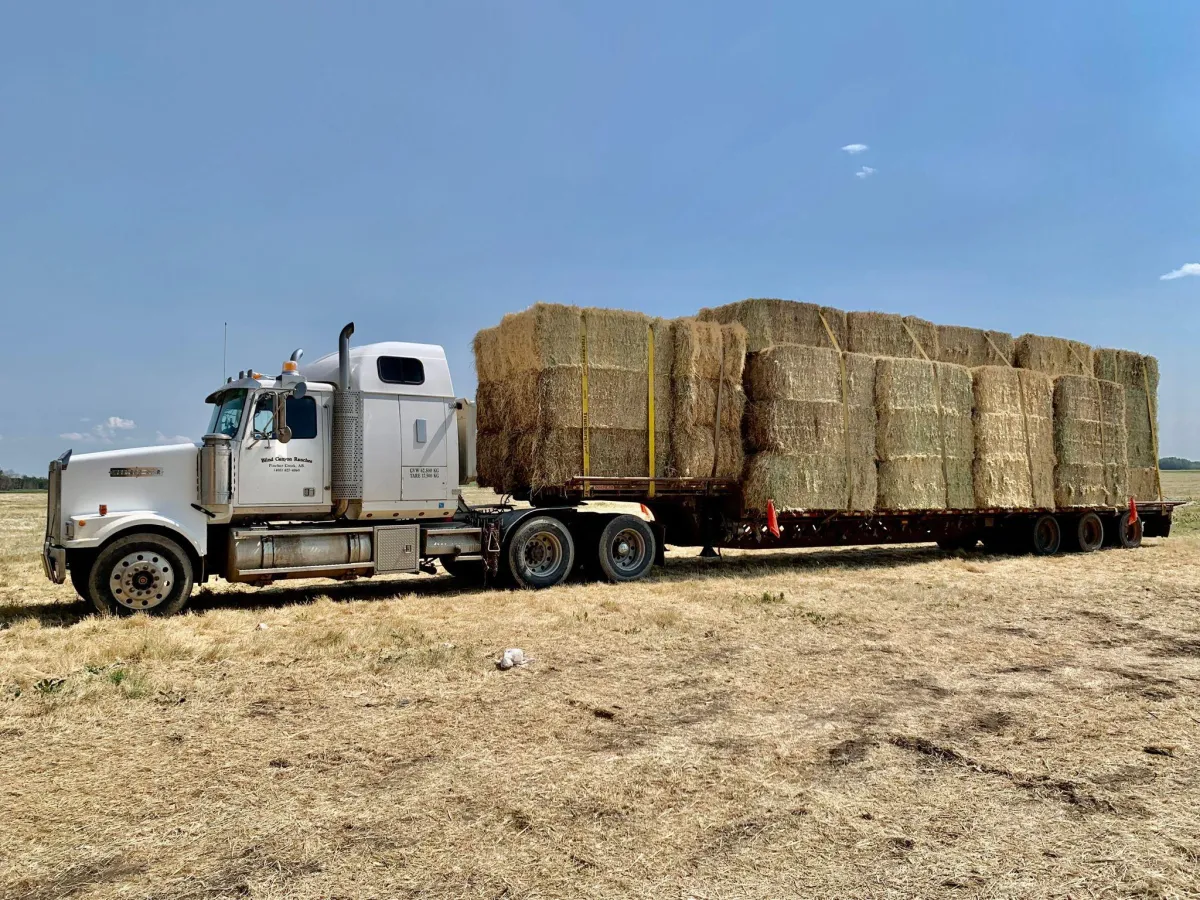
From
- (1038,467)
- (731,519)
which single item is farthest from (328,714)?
(1038,467)

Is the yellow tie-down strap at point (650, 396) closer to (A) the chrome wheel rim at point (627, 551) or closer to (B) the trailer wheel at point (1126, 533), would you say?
(A) the chrome wheel rim at point (627, 551)

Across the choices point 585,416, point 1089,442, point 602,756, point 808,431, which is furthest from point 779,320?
point 602,756

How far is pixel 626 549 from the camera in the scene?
41.6 ft

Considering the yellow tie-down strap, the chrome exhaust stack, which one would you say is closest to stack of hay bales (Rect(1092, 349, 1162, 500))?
the yellow tie-down strap

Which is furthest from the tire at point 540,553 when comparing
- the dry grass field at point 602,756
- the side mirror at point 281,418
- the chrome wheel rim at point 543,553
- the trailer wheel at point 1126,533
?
the trailer wheel at point 1126,533

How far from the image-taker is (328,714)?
18.5 feet

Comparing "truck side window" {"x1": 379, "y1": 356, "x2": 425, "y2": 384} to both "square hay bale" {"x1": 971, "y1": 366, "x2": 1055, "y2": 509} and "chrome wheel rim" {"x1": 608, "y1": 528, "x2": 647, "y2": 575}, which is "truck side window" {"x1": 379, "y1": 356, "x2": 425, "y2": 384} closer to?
"chrome wheel rim" {"x1": 608, "y1": 528, "x2": 647, "y2": 575}

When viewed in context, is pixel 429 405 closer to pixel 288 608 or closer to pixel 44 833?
pixel 288 608

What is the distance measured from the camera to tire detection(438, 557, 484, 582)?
1179 cm

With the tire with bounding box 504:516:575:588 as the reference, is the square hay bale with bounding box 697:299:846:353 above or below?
above

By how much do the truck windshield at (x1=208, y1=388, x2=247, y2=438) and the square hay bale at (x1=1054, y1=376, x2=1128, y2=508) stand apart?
15.9 metres

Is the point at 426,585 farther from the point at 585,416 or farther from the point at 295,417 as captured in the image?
the point at 585,416

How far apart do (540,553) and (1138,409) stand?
16339 mm

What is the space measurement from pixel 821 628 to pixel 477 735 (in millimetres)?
4789
